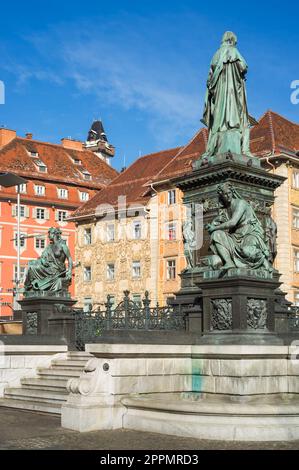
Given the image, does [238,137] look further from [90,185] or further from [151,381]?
[90,185]

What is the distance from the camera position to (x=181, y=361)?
39.0ft

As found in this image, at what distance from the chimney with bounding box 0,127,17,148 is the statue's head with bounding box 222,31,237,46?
165 feet

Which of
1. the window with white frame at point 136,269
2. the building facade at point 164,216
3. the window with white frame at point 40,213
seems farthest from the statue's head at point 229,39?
the window with white frame at point 40,213

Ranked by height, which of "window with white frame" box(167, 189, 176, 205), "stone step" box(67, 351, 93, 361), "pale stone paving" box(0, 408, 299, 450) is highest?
"window with white frame" box(167, 189, 176, 205)

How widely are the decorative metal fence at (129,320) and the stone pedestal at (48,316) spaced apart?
25 centimetres

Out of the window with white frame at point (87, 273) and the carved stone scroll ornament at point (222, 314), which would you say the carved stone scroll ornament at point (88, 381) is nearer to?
the carved stone scroll ornament at point (222, 314)

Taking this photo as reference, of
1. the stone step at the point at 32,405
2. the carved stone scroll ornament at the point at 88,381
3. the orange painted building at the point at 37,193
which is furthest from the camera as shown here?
the orange painted building at the point at 37,193

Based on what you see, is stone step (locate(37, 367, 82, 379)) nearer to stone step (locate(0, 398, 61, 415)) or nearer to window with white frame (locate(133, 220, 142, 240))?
stone step (locate(0, 398, 61, 415))

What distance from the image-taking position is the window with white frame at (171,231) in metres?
46.5

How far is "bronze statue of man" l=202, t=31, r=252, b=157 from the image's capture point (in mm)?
15125

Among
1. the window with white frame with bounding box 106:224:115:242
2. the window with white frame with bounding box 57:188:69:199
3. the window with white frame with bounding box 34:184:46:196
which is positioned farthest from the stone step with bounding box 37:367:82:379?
the window with white frame with bounding box 57:188:69:199

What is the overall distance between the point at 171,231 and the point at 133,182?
7831mm

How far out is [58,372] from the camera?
15.0 meters
